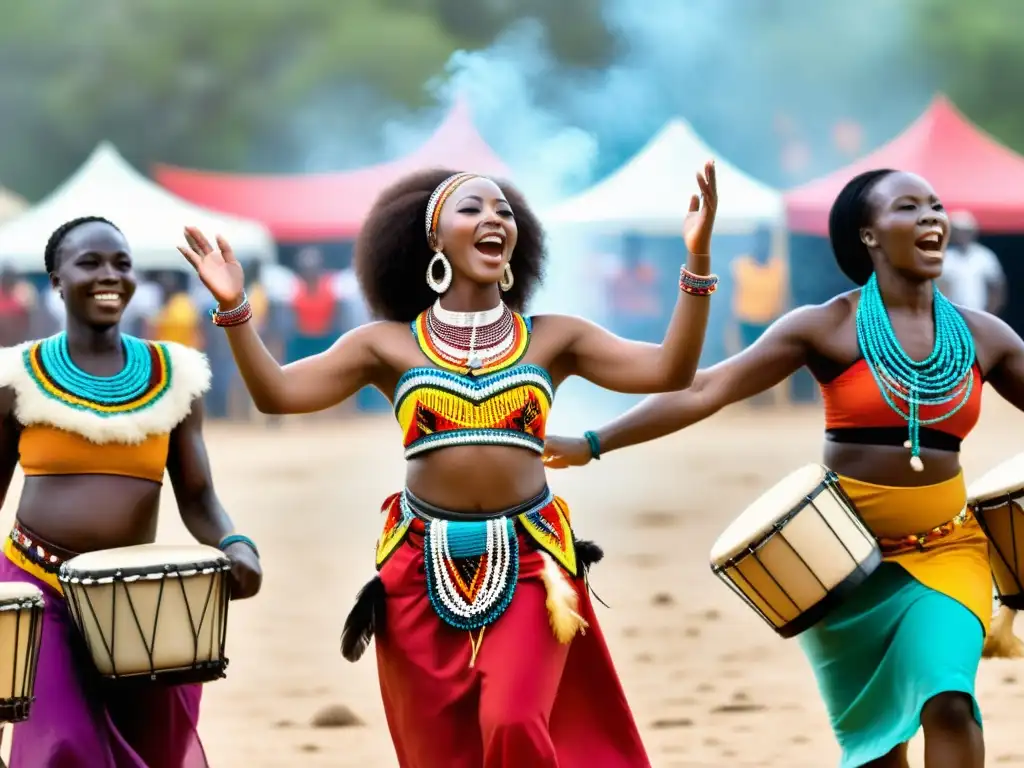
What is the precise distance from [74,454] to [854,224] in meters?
2.59

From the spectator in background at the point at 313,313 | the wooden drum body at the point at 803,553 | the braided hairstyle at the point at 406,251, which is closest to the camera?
the wooden drum body at the point at 803,553

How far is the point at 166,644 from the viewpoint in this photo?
5.22 meters

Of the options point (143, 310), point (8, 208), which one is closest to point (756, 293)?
point (143, 310)

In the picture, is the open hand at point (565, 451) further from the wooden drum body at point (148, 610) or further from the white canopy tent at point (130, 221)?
the white canopy tent at point (130, 221)

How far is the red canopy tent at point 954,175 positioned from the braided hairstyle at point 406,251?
1790 centimetres

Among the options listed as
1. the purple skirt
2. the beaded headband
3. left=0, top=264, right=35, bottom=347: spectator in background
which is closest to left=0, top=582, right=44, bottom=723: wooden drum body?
the purple skirt

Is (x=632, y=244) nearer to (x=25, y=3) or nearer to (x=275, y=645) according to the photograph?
(x=275, y=645)

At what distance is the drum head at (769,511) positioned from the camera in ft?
18.1

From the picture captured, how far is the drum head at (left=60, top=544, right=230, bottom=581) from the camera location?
515 centimetres

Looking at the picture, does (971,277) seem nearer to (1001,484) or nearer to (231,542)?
(1001,484)

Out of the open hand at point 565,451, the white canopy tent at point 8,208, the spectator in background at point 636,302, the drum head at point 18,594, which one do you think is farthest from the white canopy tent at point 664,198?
the drum head at point 18,594

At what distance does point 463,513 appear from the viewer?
5.25m

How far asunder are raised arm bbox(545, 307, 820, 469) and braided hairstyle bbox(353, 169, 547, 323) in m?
0.61

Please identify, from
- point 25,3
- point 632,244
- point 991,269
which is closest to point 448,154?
point 632,244
